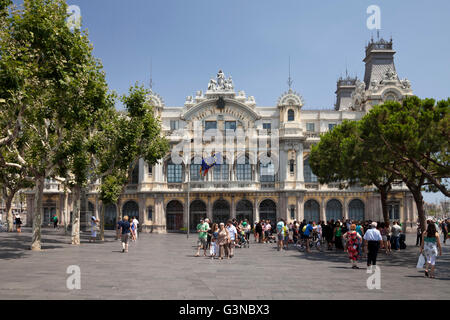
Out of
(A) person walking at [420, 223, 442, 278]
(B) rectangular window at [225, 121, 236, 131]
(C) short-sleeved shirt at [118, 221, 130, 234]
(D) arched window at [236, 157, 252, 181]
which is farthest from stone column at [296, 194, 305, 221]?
(A) person walking at [420, 223, 442, 278]

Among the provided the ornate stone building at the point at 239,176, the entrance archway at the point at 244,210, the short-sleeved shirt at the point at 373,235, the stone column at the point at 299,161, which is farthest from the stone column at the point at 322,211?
the short-sleeved shirt at the point at 373,235

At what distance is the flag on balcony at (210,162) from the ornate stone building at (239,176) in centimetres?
88

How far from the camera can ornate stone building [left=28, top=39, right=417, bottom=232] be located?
52.3m

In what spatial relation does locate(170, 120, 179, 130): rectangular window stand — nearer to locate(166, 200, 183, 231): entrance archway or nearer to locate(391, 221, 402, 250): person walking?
locate(166, 200, 183, 231): entrance archway

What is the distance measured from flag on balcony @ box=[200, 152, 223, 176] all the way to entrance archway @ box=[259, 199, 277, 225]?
747 cm

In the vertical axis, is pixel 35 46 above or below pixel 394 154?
above

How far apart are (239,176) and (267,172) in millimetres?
3497

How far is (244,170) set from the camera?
53.2 meters

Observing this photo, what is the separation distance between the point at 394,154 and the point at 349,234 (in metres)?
7.37

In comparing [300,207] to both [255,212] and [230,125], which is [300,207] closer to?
[255,212]

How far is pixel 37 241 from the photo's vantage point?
2539 cm
